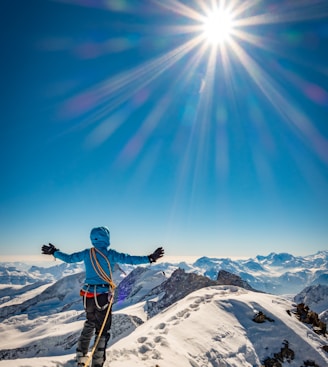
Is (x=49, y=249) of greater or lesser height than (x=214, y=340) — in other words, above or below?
above

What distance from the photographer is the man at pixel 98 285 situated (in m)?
8.76

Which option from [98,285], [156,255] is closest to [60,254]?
[98,285]

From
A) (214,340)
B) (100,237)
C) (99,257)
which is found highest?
(100,237)

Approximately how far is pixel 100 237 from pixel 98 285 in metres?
1.48

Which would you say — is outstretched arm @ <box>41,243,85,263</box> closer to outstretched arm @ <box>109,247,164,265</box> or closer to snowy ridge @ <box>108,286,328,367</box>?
outstretched arm @ <box>109,247,164,265</box>

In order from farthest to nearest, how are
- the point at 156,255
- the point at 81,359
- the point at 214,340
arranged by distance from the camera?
the point at 214,340 < the point at 156,255 < the point at 81,359

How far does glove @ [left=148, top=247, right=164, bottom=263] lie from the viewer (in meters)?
9.46

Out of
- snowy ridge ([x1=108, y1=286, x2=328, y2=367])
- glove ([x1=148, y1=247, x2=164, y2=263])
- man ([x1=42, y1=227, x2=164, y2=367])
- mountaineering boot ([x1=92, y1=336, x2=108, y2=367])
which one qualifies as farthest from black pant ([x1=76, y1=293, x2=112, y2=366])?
glove ([x1=148, y1=247, x2=164, y2=263])

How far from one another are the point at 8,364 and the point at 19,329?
138 m

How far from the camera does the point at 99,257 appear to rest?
930 cm

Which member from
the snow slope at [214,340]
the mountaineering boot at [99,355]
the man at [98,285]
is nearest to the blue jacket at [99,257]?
the man at [98,285]

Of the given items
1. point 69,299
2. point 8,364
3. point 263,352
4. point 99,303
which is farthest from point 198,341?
point 69,299

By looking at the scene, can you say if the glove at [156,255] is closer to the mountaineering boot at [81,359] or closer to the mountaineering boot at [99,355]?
the mountaineering boot at [99,355]

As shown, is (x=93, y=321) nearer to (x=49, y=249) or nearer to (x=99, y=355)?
(x=99, y=355)
